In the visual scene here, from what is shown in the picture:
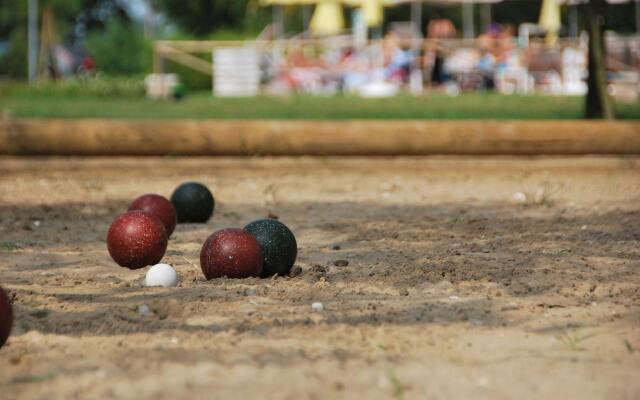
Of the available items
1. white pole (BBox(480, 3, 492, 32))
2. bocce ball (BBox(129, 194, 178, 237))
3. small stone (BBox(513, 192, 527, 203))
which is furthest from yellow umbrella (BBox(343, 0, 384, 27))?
bocce ball (BBox(129, 194, 178, 237))

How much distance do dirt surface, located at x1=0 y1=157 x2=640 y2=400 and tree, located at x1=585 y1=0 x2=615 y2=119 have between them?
3732 mm

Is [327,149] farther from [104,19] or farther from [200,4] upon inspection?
[104,19]

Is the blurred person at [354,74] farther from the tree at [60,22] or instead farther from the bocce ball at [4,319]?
the tree at [60,22]

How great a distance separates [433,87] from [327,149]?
15802mm

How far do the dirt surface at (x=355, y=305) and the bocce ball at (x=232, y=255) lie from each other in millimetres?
64

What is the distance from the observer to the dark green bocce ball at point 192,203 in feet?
23.0

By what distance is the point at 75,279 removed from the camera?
16.9 feet

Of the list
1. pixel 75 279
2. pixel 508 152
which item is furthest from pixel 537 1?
pixel 75 279

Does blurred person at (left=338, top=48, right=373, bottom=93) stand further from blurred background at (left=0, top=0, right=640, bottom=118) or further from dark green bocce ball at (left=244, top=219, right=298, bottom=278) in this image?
dark green bocce ball at (left=244, top=219, right=298, bottom=278)

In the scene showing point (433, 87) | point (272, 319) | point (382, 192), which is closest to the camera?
point (272, 319)

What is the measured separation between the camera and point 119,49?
59.6m

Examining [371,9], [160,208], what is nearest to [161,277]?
[160,208]

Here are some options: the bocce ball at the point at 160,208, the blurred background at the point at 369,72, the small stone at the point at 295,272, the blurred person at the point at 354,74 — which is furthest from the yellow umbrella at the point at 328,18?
the small stone at the point at 295,272

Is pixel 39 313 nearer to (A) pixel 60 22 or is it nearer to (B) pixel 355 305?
(B) pixel 355 305
